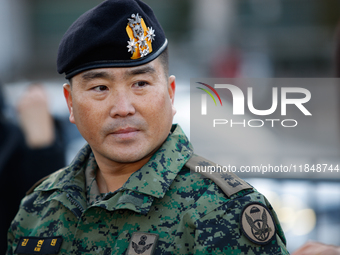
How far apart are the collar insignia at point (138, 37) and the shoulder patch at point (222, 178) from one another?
505mm

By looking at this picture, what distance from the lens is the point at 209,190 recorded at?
1.67 metres

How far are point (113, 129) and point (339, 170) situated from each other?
2.50m

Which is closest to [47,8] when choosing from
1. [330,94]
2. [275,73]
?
[275,73]

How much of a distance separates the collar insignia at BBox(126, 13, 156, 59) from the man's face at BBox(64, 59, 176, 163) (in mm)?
58

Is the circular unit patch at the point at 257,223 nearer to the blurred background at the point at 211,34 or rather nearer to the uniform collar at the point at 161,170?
the uniform collar at the point at 161,170

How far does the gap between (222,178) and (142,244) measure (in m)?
0.41

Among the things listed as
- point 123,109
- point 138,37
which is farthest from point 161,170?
point 138,37

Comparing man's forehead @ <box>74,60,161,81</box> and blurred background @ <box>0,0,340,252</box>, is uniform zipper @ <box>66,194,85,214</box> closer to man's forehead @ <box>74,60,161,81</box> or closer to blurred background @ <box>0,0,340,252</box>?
man's forehead @ <box>74,60,161,81</box>

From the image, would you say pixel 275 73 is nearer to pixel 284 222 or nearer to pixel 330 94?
pixel 284 222

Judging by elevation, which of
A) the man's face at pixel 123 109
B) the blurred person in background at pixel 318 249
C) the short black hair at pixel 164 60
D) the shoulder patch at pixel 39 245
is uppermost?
the short black hair at pixel 164 60

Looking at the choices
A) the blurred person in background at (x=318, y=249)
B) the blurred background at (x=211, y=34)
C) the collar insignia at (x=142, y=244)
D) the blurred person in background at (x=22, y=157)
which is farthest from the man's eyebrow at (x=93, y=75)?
the blurred background at (x=211, y=34)

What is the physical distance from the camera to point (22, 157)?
3.10 meters

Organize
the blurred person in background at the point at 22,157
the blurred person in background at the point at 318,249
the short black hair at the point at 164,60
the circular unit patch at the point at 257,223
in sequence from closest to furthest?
the blurred person in background at the point at 318,249
the circular unit patch at the point at 257,223
the short black hair at the point at 164,60
the blurred person in background at the point at 22,157

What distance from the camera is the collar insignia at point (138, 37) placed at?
1.69 meters
